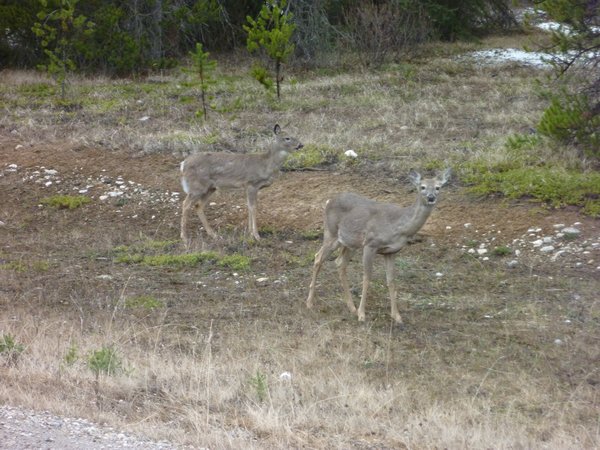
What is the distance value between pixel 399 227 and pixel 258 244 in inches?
130

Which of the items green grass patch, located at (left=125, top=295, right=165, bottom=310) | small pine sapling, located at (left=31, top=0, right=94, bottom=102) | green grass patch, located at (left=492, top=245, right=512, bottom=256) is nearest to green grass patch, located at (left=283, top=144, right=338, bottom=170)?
green grass patch, located at (left=492, top=245, right=512, bottom=256)

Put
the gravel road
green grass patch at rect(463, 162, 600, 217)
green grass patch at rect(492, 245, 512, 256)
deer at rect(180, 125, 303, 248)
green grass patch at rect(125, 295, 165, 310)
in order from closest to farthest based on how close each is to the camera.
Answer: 1. the gravel road
2. green grass patch at rect(125, 295, 165, 310)
3. green grass patch at rect(492, 245, 512, 256)
4. green grass patch at rect(463, 162, 600, 217)
5. deer at rect(180, 125, 303, 248)

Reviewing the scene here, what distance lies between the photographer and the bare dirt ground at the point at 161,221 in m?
11.3

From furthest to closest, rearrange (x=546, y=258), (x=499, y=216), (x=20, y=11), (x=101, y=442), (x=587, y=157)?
(x=20, y=11), (x=587, y=157), (x=499, y=216), (x=546, y=258), (x=101, y=442)

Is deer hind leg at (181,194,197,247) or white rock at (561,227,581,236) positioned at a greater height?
white rock at (561,227,581,236)

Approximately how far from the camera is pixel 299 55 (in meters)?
26.3

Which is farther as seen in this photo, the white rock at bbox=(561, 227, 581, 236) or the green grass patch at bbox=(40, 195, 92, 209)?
the green grass patch at bbox=(40, 195, 92, 209)

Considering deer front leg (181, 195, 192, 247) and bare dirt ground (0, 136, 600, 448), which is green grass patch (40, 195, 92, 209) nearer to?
bare dirt ground (0, 136, 600, 448)

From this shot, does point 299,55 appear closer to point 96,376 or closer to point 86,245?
point 86,245

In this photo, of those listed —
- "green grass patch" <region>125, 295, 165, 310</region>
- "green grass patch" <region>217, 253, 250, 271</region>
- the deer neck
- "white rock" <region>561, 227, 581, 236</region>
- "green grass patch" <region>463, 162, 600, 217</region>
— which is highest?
the deer neck

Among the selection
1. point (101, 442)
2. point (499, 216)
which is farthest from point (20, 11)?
point (101, 442)

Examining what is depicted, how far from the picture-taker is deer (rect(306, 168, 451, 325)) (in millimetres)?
10133

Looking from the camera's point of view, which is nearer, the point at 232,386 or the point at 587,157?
the point at 232,386

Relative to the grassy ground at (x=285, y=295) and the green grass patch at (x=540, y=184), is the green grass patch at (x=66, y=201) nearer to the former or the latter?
the grassy ground at (x=285, y=295)
